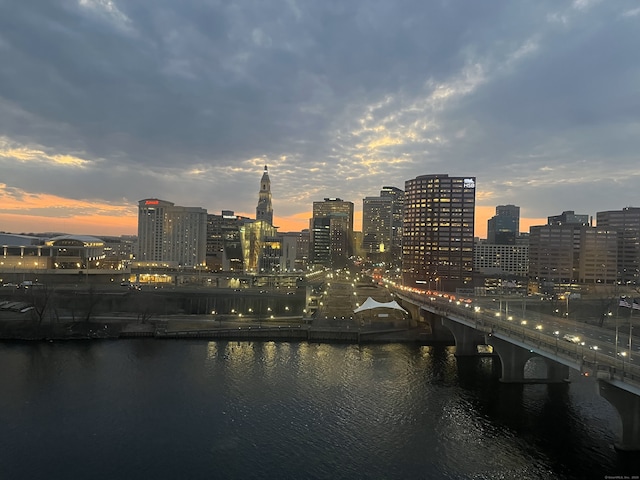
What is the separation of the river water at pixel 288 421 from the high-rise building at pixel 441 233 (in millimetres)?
107709

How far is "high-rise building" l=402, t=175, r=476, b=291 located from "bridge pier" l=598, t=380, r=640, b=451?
420 feet

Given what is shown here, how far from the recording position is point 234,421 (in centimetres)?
3819

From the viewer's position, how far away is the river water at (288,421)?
101 feet

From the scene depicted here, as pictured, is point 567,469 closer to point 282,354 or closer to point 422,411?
point 422,411

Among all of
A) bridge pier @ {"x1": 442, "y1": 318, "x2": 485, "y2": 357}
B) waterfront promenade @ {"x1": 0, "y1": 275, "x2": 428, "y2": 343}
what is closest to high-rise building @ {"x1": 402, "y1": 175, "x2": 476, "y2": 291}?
waterfront promenade @ {"x1": 0, "y1": 275, "x2": 428, "y2": 343}

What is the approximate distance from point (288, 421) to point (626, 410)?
87.6ft

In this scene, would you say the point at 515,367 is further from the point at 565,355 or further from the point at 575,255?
the point at 575,255

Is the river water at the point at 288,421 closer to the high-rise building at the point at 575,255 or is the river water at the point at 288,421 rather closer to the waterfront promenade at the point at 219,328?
the waterfront promenade at the point at 219,328

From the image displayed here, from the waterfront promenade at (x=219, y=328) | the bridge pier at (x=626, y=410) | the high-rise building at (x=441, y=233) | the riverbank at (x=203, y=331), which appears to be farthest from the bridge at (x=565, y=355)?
the high-rise building at (x=441, y=233)

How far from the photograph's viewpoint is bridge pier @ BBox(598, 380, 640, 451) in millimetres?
31656

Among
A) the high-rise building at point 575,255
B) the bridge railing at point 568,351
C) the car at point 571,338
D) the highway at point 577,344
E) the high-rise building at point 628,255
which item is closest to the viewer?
the bridge railing at point 568,351

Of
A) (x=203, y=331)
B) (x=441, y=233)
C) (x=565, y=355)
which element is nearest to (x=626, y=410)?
(x=565, y=355)

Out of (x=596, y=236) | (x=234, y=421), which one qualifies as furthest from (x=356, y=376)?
(x=596, y=236)

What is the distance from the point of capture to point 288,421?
125 feet
